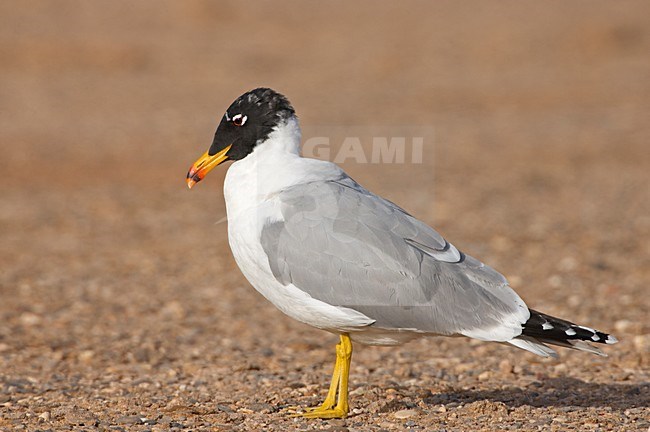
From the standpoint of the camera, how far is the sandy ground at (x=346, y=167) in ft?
18.6

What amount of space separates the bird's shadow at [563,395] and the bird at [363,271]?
0.74m

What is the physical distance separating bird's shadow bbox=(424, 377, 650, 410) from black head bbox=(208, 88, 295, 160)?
1690mm

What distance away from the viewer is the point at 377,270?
470 centimetres

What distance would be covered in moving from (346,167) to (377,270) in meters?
9.24

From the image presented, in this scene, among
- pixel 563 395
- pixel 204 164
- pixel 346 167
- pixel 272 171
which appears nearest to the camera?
pixel 272 171

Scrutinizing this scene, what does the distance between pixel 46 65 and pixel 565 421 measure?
58.8ft

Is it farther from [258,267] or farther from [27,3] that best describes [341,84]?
[258,267]

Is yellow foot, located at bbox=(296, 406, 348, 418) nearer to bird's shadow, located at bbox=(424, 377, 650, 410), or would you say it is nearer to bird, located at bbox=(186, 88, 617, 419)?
bird, located at bbox=(186, 88, 617, 419)

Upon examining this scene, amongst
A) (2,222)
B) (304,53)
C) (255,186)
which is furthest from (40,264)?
(304,53)

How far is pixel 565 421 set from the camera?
16.1ft

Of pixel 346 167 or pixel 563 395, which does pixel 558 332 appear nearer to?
pixel 563 395

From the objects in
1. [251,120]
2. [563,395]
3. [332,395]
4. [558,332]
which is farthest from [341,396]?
[251,120]

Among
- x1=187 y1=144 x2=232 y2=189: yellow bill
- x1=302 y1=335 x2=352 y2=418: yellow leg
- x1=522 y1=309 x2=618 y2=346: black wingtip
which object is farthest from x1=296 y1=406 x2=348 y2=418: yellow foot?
x1=187 y1=144 x2=232 y2=189: yellow bill

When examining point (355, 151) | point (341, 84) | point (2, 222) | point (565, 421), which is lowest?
point (565, 421)
